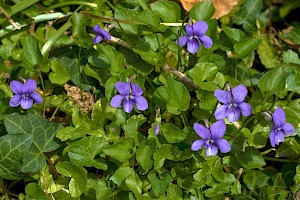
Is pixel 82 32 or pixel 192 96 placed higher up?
pixel 82 32

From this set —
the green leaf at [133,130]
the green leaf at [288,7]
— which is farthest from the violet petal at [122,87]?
the green leaf at [288,7]

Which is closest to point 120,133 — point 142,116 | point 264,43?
point 142,116

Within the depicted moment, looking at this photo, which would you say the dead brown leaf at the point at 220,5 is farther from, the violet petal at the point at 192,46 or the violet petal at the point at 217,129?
the violet petal at the point at 217,129

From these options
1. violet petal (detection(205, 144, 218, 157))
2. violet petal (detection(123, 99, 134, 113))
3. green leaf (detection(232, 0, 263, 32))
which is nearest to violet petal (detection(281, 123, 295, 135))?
violet petal (detection(205, 144, 218, 157))

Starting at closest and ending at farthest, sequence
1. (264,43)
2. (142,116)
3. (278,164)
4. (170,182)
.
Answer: (170,182) < (142,116) < (278,164) < (264,43)

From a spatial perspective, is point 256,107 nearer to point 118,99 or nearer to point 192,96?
point 192,96

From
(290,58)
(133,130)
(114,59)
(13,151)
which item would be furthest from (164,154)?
Answer: (290,58)

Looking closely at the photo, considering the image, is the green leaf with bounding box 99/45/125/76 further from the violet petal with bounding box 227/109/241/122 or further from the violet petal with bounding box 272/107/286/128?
the violet petal with bounding box 272/107/286/128
